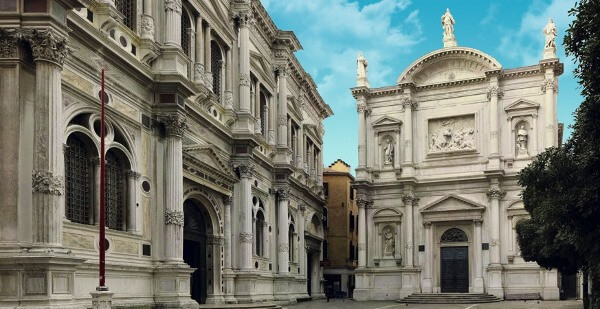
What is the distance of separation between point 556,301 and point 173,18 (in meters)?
29.5

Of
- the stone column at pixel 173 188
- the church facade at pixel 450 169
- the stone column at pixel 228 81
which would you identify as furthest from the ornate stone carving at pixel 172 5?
the church facade at pixel 450 169

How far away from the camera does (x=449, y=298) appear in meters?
45.1

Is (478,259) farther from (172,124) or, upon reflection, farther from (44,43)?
(44,43)

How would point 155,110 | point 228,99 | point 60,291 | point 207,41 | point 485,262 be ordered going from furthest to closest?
point 485,262 → point 228,99 → point 207,41 → point 155,110 → point 60,291

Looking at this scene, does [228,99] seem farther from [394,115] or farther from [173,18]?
[394,115]

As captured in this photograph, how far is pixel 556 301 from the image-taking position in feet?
141

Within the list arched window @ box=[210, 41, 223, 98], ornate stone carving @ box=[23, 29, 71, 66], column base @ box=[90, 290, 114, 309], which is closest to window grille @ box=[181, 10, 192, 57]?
arched window @ box=[210, 41, 223, 98]

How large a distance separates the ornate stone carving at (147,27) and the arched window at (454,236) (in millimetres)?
30013

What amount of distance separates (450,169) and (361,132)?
266 inches

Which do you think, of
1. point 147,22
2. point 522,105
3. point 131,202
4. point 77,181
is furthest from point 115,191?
point 522,105

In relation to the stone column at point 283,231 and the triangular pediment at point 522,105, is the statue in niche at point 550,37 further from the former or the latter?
the stone column at point 283,231

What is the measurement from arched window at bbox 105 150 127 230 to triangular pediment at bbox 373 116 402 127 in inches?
1215

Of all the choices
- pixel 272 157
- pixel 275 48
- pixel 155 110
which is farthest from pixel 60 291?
pixel 275 48

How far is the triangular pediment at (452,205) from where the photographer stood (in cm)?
4721
